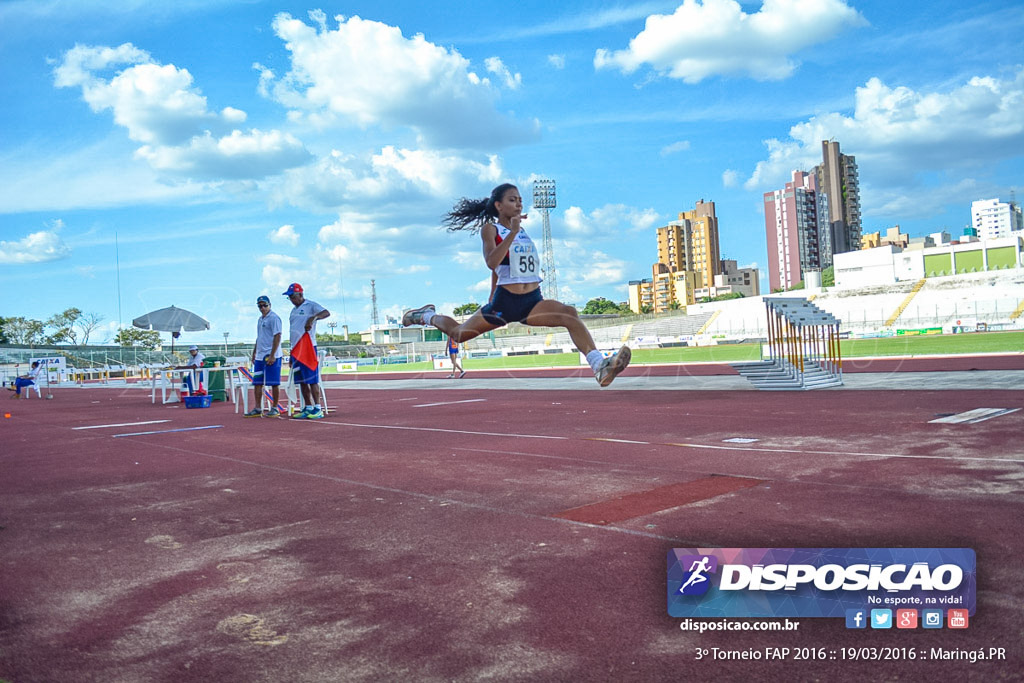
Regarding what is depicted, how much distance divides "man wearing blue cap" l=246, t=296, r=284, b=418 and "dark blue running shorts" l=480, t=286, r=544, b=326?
7.87 meters

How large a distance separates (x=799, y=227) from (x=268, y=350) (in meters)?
159

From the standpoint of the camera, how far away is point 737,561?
10.1 ft

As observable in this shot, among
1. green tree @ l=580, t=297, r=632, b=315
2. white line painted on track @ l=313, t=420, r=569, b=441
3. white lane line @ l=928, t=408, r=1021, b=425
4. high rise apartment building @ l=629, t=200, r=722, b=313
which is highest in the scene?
high rise apartment building @ l=629, t=200, r=722, b=313

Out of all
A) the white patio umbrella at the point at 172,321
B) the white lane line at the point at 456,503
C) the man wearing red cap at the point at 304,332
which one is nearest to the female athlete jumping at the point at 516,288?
the white lane line at the point at 456,503

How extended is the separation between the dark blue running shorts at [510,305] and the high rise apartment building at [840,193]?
163m

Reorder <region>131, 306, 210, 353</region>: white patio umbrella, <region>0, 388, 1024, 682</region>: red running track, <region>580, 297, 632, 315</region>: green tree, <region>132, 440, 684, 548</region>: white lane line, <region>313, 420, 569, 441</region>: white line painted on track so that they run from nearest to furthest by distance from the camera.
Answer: <region>0, 388, 1024, 682</region>: red running track → <region>132, 440, 684, 548</region>: white lane line → <region>313, 420, 569, 441</region>: white line painted on track → <region>131, 306, 210, 353</region>: white patio umbrella → <region>580, 297, 632, 315</region>: green tree

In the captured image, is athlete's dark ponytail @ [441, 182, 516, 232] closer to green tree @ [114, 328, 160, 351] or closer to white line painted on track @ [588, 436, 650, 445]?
white line painted on track @ [588, 436, 650, 445]

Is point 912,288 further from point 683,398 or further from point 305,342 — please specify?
point 305,342

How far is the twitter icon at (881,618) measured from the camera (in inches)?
108

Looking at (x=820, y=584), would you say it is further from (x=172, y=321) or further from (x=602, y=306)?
(x=602, y=306)

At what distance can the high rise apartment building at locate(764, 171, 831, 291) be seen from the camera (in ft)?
511

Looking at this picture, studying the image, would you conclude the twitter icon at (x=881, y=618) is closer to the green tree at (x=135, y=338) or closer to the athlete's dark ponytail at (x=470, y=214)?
the athlete's dark ponytail at (x=470, y=214)

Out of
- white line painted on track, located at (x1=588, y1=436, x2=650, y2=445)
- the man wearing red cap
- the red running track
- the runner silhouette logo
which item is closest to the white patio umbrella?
the man wearing red cap

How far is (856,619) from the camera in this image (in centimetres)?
277
